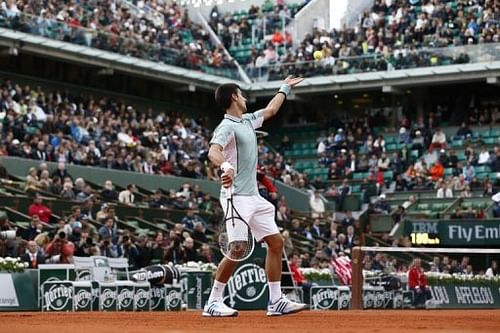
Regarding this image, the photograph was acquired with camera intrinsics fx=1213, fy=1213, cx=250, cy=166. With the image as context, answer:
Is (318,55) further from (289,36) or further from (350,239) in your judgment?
(350,239)

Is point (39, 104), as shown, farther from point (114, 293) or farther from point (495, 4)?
point (495, 4)

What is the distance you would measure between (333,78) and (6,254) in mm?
24072

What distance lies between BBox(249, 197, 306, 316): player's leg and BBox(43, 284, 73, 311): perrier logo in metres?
7.82

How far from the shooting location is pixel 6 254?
22.0 metres

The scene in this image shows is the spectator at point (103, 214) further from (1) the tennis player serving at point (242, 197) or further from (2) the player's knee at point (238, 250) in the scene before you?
(2) the player's knee at point (238, 250)

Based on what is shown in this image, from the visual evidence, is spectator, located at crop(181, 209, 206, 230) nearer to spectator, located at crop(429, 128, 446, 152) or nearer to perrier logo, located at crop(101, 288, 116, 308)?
perrier logo, located at crop(101, 288, 116, 308)

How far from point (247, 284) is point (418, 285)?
5450 mm

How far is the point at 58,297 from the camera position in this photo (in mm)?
20797

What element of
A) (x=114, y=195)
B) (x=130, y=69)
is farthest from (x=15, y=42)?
(x=114, y=195)

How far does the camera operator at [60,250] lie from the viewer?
22281 millimetres

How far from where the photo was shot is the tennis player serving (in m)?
13.1

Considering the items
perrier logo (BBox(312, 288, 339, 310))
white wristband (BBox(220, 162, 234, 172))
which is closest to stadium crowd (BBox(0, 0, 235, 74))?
perrier logo (BBox(312, 288, 339, 310))

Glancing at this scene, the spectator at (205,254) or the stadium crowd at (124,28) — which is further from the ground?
the stadium crowd at (124,28)

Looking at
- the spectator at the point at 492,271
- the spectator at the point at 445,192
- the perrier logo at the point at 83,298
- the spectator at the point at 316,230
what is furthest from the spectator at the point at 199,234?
the spectator at the point at 445,192
